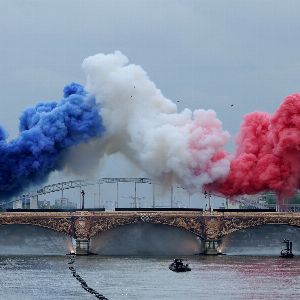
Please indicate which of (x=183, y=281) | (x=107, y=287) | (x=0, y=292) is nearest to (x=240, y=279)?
(x=183, y=281)

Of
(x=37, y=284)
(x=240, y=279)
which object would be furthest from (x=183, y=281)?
(x=37, y=284)

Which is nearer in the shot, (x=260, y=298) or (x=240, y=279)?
(x=260, y=298)

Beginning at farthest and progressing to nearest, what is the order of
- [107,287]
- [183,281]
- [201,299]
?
[183,281], [107,287], [201,299]

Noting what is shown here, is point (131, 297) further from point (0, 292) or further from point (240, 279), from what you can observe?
point (240, 279)

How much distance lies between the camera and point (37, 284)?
627 feet

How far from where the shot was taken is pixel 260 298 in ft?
553

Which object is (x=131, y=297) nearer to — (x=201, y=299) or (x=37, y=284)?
(x=201, y=299)

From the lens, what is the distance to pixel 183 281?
199 metres

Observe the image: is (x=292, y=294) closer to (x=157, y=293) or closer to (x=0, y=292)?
(x=157, y=293)

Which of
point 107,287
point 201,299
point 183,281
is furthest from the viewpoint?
point 183,281

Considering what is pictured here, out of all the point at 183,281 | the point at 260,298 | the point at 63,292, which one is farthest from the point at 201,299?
the point at 183,281

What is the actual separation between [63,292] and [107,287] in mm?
10543

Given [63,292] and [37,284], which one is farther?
[37,284]

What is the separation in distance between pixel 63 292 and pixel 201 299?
18.4 m
